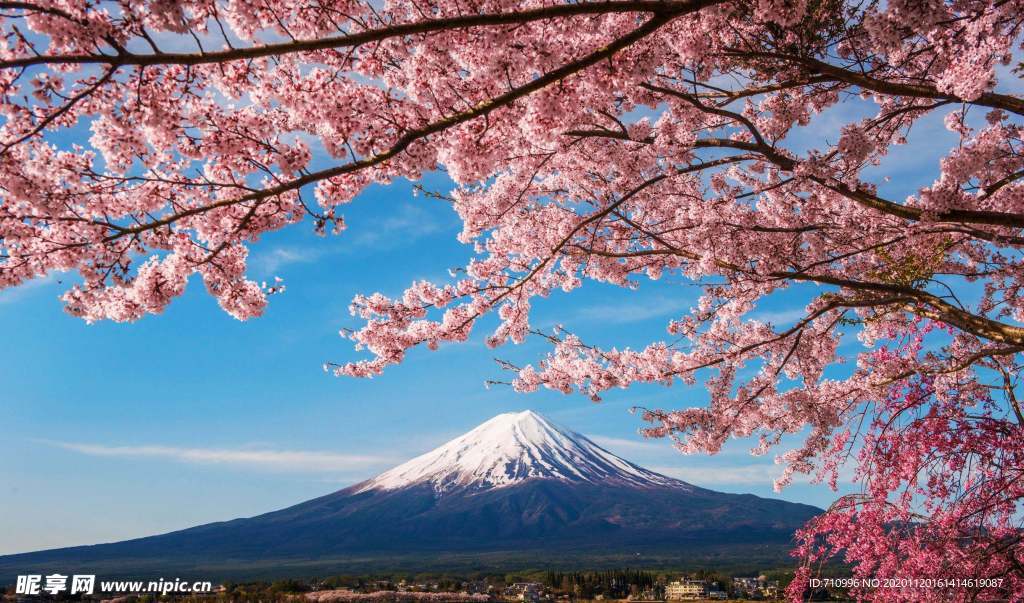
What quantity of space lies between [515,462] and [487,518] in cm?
2045

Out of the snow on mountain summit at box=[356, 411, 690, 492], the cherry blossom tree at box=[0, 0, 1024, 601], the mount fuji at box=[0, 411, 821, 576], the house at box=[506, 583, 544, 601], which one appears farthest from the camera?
the snow on mountain summit at box=[356, 411, 690, 492]

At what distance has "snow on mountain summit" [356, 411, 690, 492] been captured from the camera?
141 meters

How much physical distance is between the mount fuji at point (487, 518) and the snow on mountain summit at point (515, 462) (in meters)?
0.26

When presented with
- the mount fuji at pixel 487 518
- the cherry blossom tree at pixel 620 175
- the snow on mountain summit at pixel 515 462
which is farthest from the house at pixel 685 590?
the snow on mountain summit at pixel 515 462

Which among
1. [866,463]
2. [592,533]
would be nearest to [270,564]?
[592,533]

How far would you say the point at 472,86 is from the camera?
15.2 ft

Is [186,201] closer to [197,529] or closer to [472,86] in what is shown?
[472,86]

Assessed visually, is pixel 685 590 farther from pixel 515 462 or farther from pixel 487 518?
pixel 515 462

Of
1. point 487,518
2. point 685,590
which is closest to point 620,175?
point 685,590

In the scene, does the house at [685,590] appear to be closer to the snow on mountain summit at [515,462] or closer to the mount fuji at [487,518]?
the mount fuji at [487,518]

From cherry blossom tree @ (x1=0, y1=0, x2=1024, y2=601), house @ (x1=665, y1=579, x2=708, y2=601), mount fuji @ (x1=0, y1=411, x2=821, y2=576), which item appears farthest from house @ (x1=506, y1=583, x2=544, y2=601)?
mount fuji @ (x1=0, y1=411, x2=821, y2=576)

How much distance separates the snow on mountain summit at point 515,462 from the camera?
141 meters

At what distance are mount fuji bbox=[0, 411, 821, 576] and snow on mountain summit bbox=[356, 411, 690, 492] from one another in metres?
0.26

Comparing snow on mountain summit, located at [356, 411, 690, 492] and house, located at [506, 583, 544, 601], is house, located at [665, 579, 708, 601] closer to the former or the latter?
house, located at [506, 583, 544, 601]
